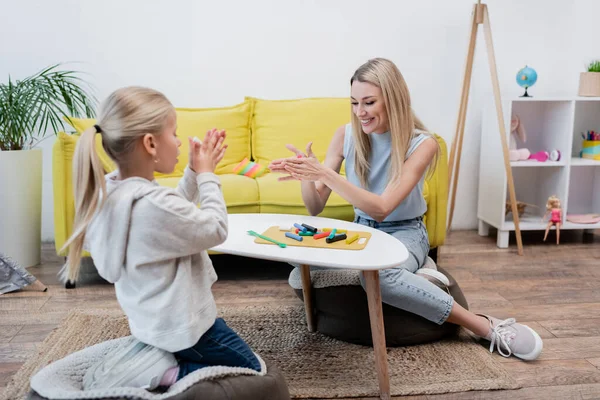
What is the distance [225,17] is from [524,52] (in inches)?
70.3

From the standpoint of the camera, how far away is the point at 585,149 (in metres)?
3.56

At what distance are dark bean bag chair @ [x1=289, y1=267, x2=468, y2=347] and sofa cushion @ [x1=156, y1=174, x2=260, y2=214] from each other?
0.78 metres

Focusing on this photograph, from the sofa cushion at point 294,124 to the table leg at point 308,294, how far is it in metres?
1.17

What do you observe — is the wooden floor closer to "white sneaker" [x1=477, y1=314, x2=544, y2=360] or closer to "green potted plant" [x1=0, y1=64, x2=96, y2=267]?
"white sneaker" [x1=477, y1=314, x2=544, y2=360]

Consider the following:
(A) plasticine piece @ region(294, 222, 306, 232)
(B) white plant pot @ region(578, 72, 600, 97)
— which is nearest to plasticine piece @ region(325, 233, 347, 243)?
(A) plasticine piece @ region(294, 222, 306, 232)

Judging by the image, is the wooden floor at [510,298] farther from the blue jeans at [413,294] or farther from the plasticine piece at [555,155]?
the plasticine piece at [555,155]

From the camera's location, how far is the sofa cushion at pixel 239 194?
109 inches

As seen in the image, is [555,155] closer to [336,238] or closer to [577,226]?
[577,226]

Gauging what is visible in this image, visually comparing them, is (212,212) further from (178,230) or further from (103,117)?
(103,117)

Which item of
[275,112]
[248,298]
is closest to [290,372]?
[248,298]

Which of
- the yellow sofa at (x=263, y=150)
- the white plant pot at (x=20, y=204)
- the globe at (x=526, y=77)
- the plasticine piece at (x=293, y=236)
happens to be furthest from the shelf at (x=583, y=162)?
the white plant pot at (x=20, y=204)

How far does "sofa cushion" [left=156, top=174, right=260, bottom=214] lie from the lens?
2.77m

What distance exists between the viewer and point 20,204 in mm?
2865

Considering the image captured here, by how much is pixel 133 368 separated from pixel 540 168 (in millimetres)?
3036
